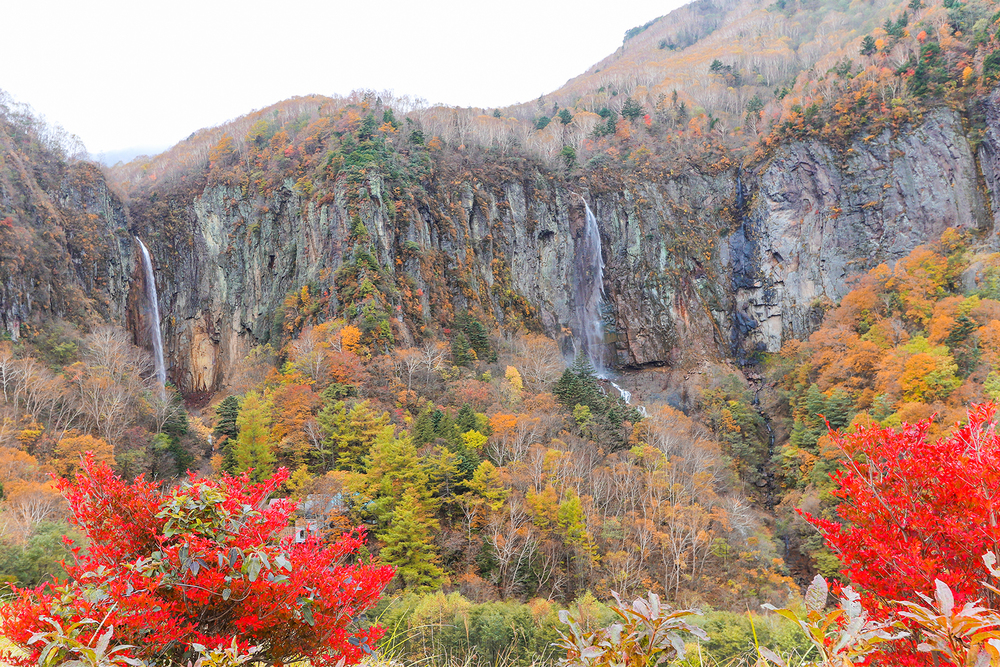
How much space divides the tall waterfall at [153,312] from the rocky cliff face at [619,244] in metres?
1.07

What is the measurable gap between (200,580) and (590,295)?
2137 inches

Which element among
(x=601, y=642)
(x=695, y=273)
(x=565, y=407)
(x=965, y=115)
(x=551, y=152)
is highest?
(x=551, y=152)

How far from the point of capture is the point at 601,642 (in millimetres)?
2637

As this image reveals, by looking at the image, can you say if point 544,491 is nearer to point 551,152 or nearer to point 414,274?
point 414,274

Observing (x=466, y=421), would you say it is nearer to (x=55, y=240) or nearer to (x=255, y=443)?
(x=255, y=443)

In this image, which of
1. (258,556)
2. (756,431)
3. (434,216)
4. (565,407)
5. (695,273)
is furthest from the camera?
(695,273)

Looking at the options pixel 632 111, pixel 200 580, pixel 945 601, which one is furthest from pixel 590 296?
pixel 945 601

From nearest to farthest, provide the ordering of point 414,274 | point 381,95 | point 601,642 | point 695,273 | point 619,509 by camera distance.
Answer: point 601,642
point 619,509
point 414,274
point 695,273
point 381,95

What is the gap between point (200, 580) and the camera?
307cm

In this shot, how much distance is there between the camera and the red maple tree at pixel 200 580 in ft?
9.69

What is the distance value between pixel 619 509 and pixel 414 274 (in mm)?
29126

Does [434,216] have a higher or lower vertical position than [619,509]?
higher

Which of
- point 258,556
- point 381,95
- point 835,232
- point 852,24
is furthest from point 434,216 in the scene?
point 852,24

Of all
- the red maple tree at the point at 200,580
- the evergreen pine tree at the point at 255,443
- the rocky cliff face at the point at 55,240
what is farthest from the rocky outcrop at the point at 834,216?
the rocky cliff face at the point at 55,240
